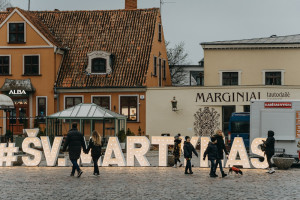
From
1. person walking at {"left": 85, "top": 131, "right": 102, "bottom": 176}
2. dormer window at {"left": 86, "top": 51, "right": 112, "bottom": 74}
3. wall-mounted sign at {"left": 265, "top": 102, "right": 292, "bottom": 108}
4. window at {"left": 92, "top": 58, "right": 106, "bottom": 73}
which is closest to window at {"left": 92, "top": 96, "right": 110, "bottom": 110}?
dormer window at {"left": 86, "top": 51, "right": 112, "bottom": 74}

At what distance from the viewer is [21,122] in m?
49.1

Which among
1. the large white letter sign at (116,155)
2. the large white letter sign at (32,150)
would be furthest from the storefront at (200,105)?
the large white letter sign at (32,150)

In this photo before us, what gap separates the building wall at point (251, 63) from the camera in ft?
164

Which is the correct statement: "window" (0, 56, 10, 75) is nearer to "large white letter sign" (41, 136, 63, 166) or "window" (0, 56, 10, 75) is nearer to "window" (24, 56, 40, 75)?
"window" (24, 56, 40, 75)

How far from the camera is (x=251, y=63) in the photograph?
50.4 meters

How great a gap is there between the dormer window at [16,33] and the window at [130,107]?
29.2 feet

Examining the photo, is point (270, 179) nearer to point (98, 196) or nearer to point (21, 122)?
point (98, 196)

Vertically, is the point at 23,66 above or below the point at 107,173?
above

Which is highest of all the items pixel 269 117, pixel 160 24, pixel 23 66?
pixel 160 24

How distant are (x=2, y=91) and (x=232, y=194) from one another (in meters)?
33.3

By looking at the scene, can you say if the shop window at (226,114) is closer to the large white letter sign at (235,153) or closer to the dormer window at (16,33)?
the dormer window at (16,33)


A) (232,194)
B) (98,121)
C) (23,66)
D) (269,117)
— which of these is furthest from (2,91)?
(232,194)

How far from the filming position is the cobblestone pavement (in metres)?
18.6

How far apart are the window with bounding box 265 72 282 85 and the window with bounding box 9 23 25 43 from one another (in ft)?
59.9
